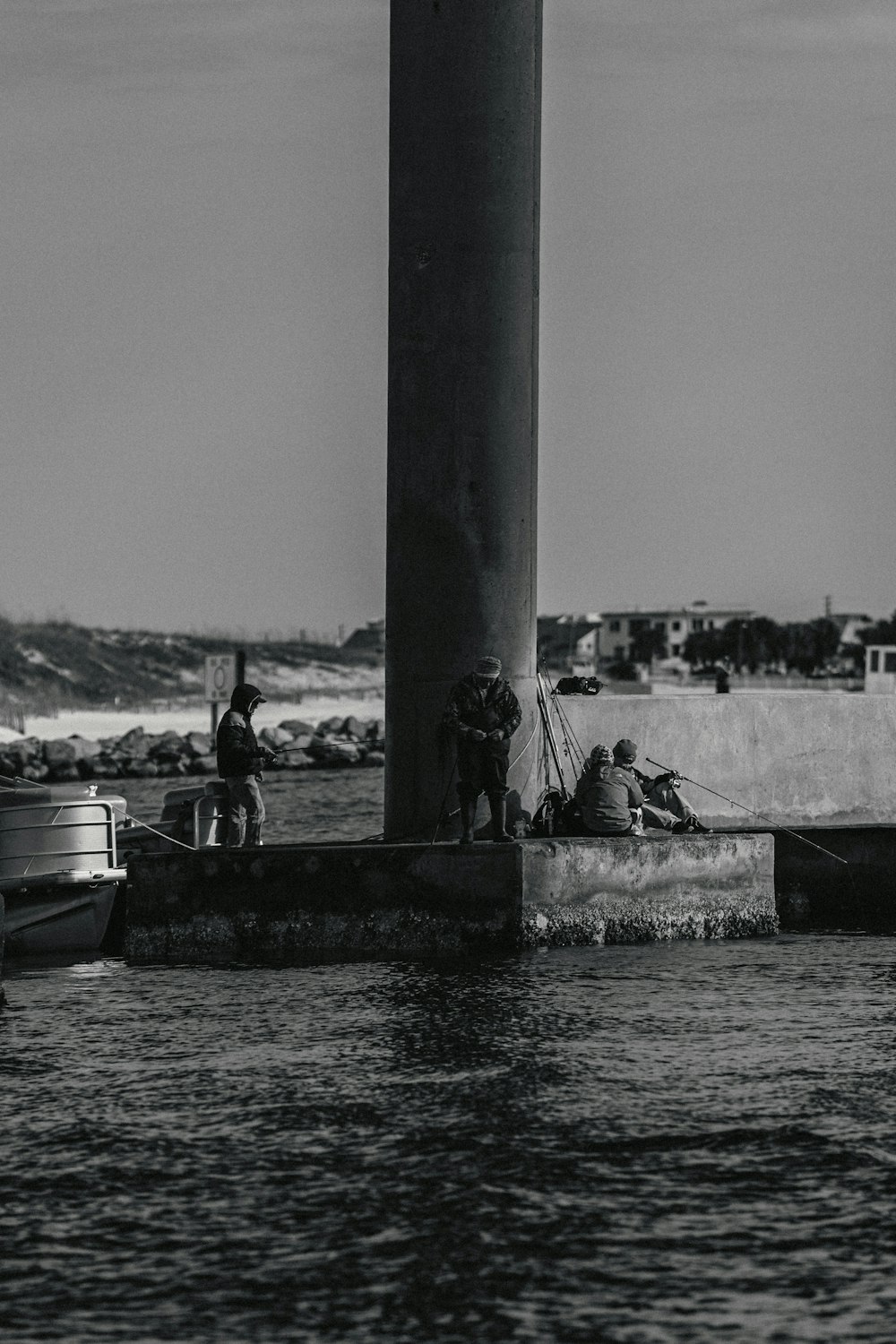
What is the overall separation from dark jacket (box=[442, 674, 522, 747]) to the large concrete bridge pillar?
37.9 inches

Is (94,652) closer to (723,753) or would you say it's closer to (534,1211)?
(723,753)

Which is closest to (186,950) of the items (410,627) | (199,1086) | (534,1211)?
(410,627)

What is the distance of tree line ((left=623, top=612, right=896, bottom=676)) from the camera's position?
150750 mm

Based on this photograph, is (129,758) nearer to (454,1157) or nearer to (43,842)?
(43,842)

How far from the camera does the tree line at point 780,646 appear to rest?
495ft

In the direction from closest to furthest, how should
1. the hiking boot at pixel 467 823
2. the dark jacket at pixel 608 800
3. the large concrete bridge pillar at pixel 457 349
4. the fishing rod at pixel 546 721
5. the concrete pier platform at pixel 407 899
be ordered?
the concrete pier platform at pixel 407 899, the hiking boot at pixel 467 823, the dark jacket at pixel 608 800, the large concrete bridge pillar at pixel 457 349, the fishing rod at pixel 546 721

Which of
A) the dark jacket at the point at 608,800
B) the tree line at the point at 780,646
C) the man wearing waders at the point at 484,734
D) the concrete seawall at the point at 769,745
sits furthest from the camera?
the tree line at the point at 780,646

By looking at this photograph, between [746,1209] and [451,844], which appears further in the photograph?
[451,844]

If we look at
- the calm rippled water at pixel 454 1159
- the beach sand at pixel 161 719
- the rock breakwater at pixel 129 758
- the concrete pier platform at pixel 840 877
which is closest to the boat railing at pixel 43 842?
the calm rippled water at pixel 454 1159

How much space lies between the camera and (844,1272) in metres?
7.87

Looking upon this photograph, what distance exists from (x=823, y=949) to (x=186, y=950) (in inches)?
189

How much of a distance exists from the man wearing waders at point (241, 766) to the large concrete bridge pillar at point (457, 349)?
45.7 inches

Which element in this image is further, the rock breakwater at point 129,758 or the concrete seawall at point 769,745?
the rock breakwater at point 129,758

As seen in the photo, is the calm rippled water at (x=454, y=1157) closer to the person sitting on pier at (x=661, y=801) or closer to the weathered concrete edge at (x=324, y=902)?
the weathered concrete edge at (x=324, y=902)
